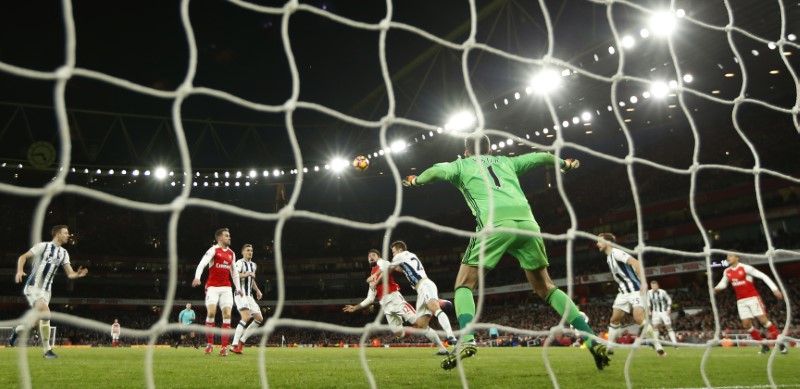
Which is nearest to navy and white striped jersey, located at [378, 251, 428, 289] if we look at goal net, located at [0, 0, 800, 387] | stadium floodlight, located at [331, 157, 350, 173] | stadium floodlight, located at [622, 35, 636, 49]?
goal net, located at [0, 0, 800, 387]

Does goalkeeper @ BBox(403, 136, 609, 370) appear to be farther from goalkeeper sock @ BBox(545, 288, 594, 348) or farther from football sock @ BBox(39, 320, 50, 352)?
football sock @ BBox(39, 320, 50, 352)

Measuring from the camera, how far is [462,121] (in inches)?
867

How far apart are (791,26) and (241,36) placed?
16.9 meters

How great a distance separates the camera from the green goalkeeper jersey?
4246mm

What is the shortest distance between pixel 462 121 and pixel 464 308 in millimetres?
18222

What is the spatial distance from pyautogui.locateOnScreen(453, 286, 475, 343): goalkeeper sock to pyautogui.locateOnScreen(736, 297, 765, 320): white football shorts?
23.9ft

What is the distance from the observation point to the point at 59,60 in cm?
1877

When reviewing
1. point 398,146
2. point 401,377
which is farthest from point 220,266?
point 398,146

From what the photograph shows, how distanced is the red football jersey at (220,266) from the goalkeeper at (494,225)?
17.2 feet

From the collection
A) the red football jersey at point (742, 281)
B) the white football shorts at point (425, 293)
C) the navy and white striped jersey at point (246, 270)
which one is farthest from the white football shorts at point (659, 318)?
the navy and white striped jersey at point (246, 270)

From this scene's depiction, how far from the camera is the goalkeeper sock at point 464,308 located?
4280 mm

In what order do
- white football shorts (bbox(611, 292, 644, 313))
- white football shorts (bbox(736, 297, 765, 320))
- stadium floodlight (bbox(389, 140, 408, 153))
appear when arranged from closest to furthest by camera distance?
white football shorts (bbox(611, 292, 644, 313))
white football shorts (bbox(736, 297, 765, 320))
stadium floodlight (bbox(389, 140, 408, 153))

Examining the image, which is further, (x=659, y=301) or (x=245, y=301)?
(x=659, y=301)

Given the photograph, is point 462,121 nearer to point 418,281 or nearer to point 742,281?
point 742,281
